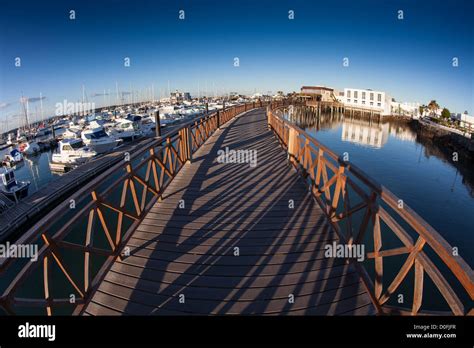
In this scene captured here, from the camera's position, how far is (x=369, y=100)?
219 ft

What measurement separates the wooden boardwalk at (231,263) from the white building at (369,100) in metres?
69.0

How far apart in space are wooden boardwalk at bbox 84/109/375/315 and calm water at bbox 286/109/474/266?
10568 millimetres

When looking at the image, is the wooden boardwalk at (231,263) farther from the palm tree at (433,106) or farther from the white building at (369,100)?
the palm tree at (433,106)

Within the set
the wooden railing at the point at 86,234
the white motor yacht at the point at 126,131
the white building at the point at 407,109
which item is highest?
the white building at the point at 407,109

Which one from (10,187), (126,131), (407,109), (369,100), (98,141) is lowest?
(10,187)

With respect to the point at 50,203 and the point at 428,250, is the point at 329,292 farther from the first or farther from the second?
the point at 50,203

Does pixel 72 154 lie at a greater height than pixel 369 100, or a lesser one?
lesser

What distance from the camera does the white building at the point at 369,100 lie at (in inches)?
2477

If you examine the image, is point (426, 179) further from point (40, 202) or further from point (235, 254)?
point (40, 202)

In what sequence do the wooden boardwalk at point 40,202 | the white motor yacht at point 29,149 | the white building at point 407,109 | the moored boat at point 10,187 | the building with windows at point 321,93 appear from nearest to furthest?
the wooden boardwalk at point 40,202 < the moored boat at point 10,187 < the white motor yacht at point 29,149 < the white building at point 407,109 < the building with windows at point 321,93

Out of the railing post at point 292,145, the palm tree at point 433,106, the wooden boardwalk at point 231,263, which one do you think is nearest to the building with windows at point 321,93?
the palm tree at point 433,106

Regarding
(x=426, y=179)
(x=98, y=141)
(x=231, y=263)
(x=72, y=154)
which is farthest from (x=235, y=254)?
(x=98, y=141)

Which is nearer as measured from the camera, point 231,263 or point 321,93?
point 231,263

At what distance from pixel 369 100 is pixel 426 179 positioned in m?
54.8
